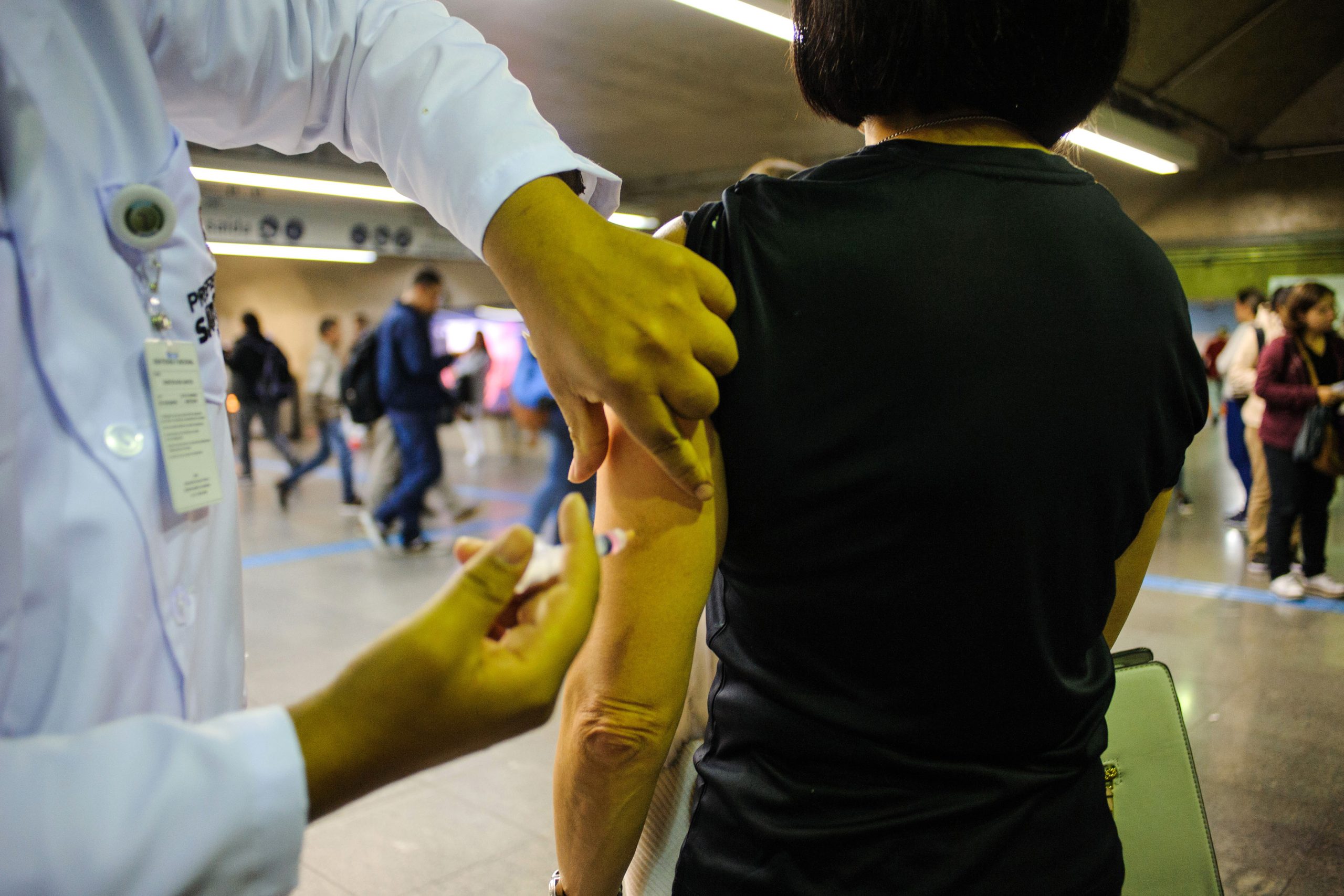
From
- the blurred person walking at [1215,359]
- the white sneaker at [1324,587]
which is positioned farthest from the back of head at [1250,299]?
the white sneaker at [1324,587]

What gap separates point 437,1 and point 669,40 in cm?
673

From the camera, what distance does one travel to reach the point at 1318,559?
189 inches

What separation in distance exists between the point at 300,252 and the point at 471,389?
793cm

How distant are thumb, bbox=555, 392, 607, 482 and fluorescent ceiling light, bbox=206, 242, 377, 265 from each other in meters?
13.0

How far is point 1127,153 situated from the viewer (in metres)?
7.90

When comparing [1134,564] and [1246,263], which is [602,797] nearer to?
[1134,564]

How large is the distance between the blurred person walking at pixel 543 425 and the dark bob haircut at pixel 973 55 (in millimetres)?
3280

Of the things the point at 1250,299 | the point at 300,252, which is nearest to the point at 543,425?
the point at 1250,299

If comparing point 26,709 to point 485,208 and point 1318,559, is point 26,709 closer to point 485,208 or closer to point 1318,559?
point 485,208

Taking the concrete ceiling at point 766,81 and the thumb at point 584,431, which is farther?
the concrete ceiling at point 766,81

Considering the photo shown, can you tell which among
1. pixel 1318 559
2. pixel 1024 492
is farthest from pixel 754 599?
pixel 1318 559

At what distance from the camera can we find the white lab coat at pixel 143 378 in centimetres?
41

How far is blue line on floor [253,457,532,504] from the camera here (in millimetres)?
8133

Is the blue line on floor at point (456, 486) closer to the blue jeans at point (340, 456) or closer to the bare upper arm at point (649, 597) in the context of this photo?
the blue jeans at point (340, 456)
